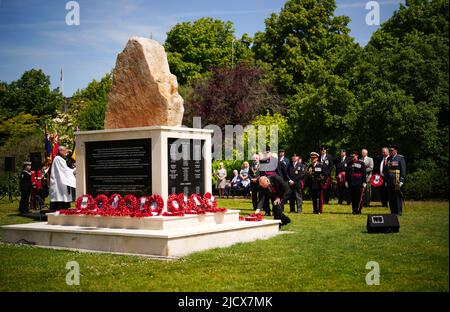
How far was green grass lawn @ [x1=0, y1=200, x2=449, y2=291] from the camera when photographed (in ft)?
26.7

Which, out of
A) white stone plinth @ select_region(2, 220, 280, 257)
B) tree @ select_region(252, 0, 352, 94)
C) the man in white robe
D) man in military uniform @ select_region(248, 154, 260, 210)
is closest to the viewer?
white stone plinth @ select_region(2, 220, 280, 257)

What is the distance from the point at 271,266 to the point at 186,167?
4.36 metres

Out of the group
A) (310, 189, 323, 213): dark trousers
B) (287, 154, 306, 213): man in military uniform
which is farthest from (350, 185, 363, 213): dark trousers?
(287, 154, 306, 213): man in military uniform

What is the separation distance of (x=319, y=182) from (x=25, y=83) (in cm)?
3766

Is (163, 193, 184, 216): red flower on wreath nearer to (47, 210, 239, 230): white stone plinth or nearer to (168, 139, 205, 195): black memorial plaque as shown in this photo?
(47, 210, 239, 230): white stone plinth

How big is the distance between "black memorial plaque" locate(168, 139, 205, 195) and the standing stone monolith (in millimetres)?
787

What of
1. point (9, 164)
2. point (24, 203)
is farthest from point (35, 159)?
point (9, 164)

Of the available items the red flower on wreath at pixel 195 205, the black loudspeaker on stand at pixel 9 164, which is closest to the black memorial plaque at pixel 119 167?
the red flower on wreath at pixel 195 205

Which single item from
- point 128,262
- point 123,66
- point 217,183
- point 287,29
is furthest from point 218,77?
point 128,262

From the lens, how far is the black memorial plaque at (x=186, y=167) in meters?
13.0

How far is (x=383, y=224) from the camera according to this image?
13.7 m

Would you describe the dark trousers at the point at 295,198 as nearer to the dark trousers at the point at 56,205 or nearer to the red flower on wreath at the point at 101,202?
the dark trousers at the point at 56,205

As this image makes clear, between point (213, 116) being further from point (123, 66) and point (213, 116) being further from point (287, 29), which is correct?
point (123, 66)
